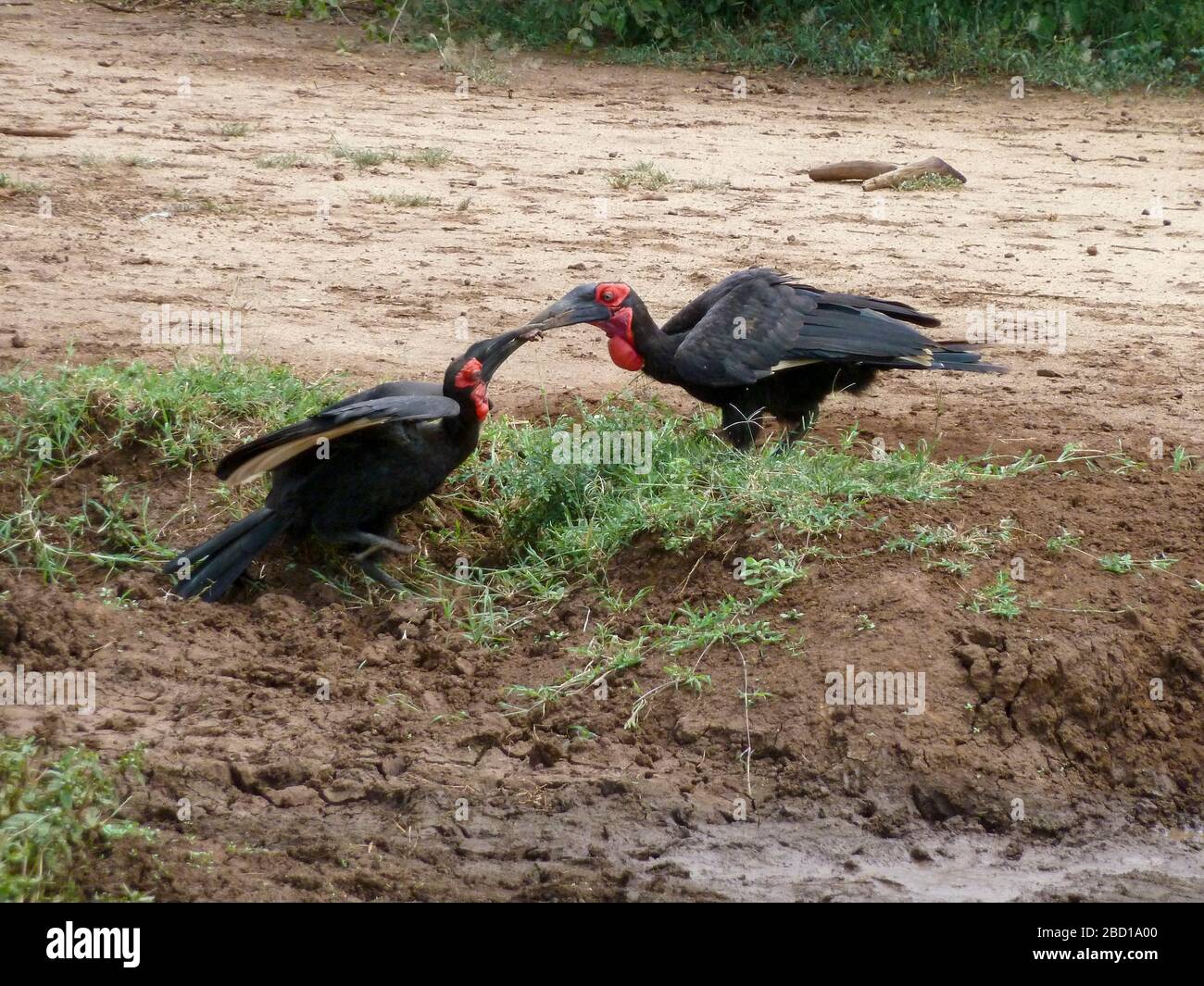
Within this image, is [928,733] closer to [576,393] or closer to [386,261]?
[576,393]

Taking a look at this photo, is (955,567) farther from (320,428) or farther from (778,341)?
(320,428)

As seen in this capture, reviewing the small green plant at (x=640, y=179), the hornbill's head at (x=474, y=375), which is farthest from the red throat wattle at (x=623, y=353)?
the small green plant at (x=640, y=179)

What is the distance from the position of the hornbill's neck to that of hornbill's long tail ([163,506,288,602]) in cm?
166

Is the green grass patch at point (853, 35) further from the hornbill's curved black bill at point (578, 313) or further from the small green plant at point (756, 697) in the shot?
the small green plant at point (756, 697)

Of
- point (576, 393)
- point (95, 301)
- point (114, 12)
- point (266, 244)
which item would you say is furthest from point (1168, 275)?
point (114, 12)

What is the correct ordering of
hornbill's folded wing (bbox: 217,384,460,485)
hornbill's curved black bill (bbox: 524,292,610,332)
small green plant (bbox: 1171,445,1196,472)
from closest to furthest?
1. hornbill's folded wing (bbox: 217,384,460,485)
2. small green plant (bbox: 1171,445,1196,472)
3. hornbill's curved black bill (bbox: 524,292,610,332)

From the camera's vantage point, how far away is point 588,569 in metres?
5.31

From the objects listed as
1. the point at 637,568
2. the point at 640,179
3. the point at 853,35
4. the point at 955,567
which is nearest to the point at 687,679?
the point at 637,568

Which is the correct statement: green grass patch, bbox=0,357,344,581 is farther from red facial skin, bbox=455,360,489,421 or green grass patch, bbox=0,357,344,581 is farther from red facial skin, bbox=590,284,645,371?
red facial skin, bbox=590,284,645,371

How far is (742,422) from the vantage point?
5.95 metres

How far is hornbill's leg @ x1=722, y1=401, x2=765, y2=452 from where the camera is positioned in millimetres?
5949

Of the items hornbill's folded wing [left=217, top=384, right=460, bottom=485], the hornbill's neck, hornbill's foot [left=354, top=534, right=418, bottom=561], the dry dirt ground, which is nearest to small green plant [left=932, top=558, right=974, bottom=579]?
the dry dirt ground

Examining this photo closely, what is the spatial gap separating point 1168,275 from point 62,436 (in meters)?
5.96

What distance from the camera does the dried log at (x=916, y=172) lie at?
9820mm
